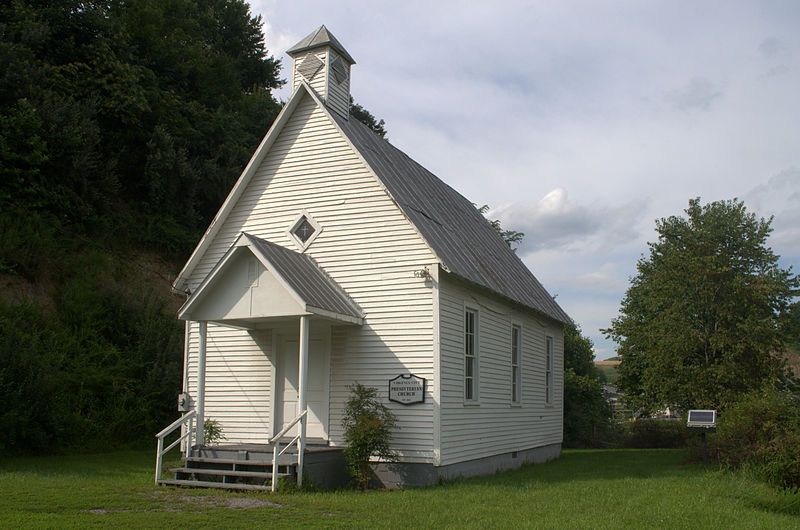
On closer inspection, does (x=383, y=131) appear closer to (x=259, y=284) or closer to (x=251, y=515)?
(x=259, y=284)

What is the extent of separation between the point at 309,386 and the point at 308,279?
2.38 metres

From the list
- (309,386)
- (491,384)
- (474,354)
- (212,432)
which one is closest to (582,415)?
(491,384)

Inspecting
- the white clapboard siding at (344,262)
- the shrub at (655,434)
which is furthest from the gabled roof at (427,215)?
the shrub at (655,434)

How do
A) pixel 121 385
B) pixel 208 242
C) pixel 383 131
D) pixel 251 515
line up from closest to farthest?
1. pixel 251 515
2. pixel 208 242
3. pixel 121 385
4. pixel 383 131

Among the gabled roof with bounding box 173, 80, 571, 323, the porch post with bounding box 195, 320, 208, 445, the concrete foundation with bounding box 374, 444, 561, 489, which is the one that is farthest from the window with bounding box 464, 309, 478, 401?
the porch post with bounding box 195, 320, 208, 445

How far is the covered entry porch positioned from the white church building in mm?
29

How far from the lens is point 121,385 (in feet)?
72.5

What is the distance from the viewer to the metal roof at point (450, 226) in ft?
51.4

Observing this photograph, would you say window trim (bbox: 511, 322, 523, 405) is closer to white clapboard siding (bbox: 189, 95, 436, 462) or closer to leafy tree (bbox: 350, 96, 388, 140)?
white clapboard siding (bbox: 189, 95, 436, 462)

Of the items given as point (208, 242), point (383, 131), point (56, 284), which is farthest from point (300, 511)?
point (383, 131)

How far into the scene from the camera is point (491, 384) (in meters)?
17.3

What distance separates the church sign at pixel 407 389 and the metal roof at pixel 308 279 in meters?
1.49

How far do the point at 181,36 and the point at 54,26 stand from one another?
26.2 ft

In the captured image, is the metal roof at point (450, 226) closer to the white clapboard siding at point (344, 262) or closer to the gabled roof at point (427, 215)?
the gabled roof at point (427, 215)
